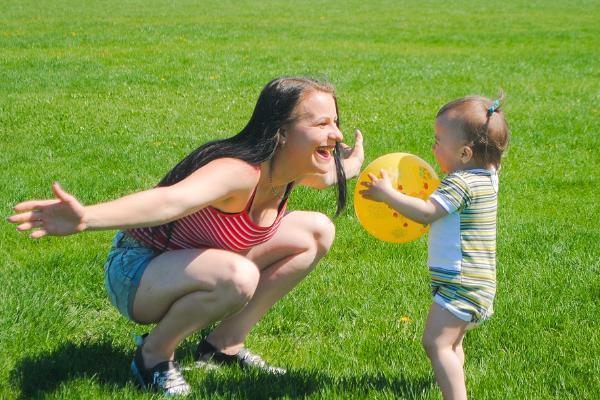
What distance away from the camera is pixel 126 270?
3.42m

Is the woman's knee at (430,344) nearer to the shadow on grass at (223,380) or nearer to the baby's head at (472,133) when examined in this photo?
the shadow on grass at (223,380)

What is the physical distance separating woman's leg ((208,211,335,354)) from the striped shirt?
777 mm

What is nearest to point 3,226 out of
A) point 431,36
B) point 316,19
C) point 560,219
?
point 560,219

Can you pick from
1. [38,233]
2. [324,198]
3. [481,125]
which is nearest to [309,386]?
[481,125]

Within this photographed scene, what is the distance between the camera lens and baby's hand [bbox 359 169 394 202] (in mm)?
3137

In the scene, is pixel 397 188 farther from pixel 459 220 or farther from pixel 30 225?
pixel 30 225

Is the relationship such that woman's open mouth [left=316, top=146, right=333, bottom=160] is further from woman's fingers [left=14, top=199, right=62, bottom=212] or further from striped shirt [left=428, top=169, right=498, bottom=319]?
woman's fingers [left=14, top=199, right=62, bottom=212]

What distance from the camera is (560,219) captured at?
6.07 m

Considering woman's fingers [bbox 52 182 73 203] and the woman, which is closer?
woman's fingers [bbox 52 182 73 203]

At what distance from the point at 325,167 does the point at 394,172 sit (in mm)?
301

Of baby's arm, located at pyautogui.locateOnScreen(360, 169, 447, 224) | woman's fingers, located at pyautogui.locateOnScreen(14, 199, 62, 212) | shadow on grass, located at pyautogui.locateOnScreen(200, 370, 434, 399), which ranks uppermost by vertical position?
woman's fingers, located at pyautogui.locateOnScreen(14, 199, 62, 212)

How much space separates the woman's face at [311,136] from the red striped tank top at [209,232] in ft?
0.78

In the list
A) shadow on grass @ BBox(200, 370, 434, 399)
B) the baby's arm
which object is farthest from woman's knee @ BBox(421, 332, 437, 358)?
the baby's arm

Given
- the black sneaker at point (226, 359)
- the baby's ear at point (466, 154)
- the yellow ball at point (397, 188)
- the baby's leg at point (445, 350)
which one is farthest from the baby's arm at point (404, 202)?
the black sneaker at point (226, 359)
